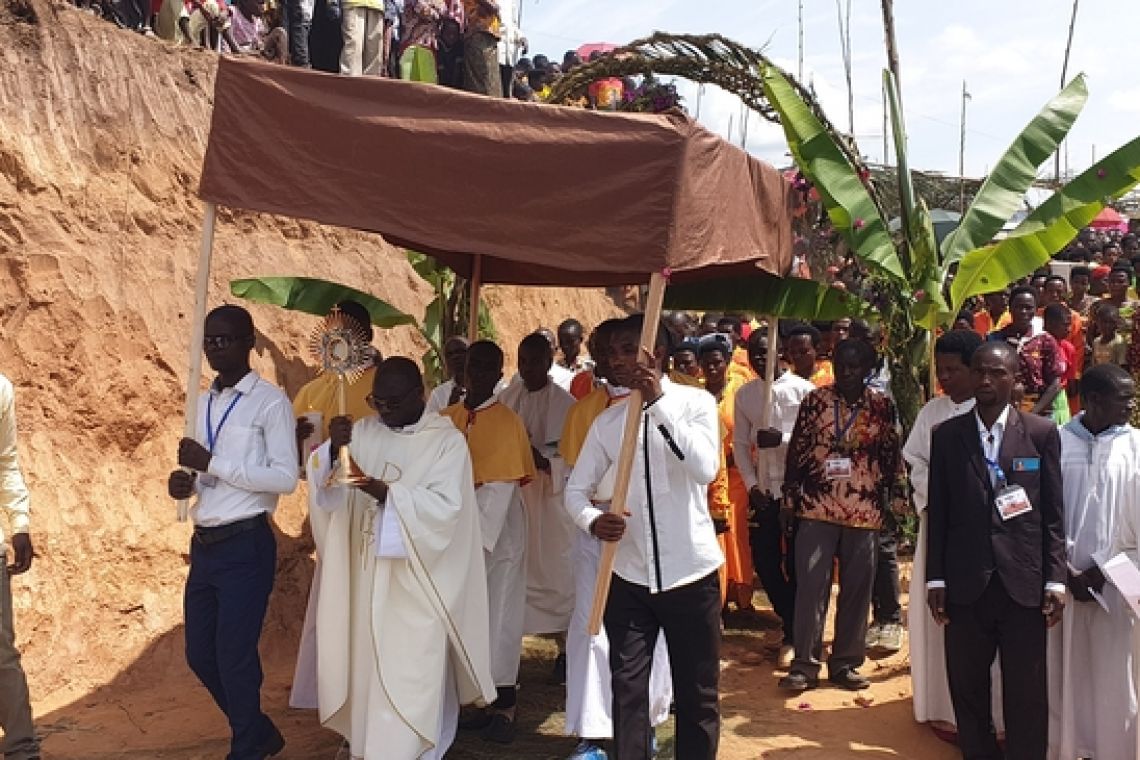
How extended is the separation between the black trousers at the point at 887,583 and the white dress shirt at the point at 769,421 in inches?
31.8

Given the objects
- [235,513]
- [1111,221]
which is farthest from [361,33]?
[1111,221]

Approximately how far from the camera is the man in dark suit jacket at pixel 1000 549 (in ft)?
15.4

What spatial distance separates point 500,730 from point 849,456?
2.54m

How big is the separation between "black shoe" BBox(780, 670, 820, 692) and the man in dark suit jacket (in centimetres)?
139

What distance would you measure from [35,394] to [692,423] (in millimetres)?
5018

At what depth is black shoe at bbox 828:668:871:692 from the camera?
6.36 m

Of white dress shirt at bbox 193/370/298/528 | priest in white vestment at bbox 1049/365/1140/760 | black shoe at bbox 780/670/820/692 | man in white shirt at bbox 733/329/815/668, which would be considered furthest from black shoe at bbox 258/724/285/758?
priest in white vestment at bbox 1049/365/1140/760

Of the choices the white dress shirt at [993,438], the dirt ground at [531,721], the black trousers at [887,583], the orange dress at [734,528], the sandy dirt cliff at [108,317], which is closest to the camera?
the white dress shirt at [993,438]

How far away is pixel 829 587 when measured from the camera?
20.9 feet

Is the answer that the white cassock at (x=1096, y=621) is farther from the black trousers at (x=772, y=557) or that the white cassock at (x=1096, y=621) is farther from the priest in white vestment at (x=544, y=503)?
the priest in white vestment at (x=544, y=503)

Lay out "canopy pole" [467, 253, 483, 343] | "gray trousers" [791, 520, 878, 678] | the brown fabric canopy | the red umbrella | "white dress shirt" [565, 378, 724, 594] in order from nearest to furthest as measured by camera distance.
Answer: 1. the brown fabric canopy
2. "white dress shirt" [565, 378, 724, 594]
3. "gray trousers" [791, 520, 878, 678]
4. "canopy pole" [467, 253, 483, 343]
5. the red umbrella

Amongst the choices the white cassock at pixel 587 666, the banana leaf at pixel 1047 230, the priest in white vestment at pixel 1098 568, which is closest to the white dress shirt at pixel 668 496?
the white cassock at pixel 587 666

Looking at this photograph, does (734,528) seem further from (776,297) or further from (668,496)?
(668,496)

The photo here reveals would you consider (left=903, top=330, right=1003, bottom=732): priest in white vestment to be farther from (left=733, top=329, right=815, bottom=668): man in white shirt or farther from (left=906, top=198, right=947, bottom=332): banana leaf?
(left=733, top=329, right=815, bottom=668): man in white shirt
